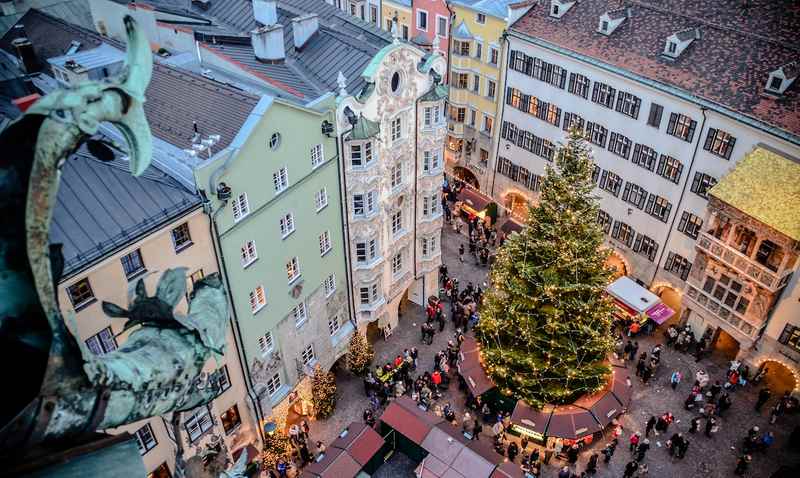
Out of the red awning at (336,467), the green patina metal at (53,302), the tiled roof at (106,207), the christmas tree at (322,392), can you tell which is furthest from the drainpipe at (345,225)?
the green patina metal at (53,302)

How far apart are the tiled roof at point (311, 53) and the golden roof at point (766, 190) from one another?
879 inches

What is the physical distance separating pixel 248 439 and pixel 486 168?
33.9 m

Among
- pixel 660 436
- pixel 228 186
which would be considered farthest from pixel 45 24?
pixel 660 436

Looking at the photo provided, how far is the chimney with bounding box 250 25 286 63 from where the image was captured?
3697 centimetres

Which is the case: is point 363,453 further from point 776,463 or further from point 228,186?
point 776,463

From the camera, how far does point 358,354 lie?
137ft

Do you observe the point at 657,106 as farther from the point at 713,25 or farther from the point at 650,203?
the point at 650,203

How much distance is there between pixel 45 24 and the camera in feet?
131

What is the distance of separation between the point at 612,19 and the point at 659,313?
68.1 feet

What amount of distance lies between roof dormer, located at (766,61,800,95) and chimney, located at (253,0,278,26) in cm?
2959

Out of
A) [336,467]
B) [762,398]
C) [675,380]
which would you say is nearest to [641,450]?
[675,380]

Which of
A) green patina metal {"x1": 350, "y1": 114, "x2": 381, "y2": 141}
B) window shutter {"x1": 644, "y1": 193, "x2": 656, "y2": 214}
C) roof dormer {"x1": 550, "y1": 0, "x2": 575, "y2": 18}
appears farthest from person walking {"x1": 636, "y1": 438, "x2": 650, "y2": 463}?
roof dormer {"x1": 550, "y1": 0, "x2": 575, "y2": 18}

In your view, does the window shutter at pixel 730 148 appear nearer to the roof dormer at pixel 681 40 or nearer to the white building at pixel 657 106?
the white building at pixel 657 106

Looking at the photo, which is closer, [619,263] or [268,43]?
[268,43]
